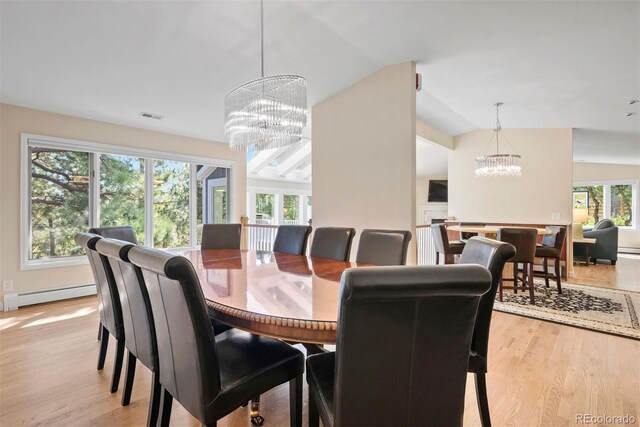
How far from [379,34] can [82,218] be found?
13.8 feet

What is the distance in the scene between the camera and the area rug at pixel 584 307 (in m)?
3.01

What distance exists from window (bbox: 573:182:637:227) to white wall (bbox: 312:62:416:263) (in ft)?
24.6

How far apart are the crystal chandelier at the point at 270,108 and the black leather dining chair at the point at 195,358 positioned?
1.44 meters

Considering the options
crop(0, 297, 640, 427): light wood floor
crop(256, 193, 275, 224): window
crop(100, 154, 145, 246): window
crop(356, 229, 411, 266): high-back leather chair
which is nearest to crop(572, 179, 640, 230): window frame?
crop(0, 297, 640, 427): light wood floor

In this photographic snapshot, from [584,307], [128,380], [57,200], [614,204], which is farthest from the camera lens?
[614,204]

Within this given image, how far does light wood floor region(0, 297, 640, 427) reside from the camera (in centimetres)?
174

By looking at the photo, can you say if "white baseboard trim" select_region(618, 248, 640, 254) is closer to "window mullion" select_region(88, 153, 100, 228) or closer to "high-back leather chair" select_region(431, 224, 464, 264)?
"high-back leather chair" select_region(431, 224, 464, 264)

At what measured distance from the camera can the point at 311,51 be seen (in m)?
3.21

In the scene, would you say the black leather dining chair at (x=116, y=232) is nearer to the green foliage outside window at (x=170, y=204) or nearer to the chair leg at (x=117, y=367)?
the chair leg at (x=117, y=367)

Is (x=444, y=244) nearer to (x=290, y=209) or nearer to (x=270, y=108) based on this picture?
(x=270, y=108)

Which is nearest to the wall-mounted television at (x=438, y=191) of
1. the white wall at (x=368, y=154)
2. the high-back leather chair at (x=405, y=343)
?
the white wall at (x=368, y=154)

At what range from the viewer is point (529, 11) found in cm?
237

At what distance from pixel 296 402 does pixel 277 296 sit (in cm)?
48

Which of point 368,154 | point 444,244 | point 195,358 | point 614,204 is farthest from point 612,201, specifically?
point 195,358
